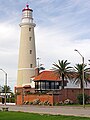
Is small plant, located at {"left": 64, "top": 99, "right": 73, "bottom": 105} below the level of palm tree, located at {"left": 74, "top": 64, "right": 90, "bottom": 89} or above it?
below

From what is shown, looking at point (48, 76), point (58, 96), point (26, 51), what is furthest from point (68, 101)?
point (26, 51)

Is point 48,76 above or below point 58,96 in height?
above

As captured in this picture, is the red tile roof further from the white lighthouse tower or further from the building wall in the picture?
the building wall

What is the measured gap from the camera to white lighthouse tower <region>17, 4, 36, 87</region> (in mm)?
86438

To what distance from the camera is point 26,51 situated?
284ft

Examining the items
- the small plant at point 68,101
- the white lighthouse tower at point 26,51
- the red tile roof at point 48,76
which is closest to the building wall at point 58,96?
the small plant at point 68,101

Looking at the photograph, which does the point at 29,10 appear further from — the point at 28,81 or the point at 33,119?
the point at 33,119

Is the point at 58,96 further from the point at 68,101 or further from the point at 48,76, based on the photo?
the point at 48,76

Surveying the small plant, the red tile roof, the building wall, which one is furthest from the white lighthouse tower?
the small plant

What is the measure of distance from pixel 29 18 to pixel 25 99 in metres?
24.2

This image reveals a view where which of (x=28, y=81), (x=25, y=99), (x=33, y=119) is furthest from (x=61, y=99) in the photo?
(x=33, y=119)

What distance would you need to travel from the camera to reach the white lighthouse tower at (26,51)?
86.4m

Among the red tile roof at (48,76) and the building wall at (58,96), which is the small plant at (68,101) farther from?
the red tile roof at (48,76)

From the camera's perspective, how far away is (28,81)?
3430 inches
